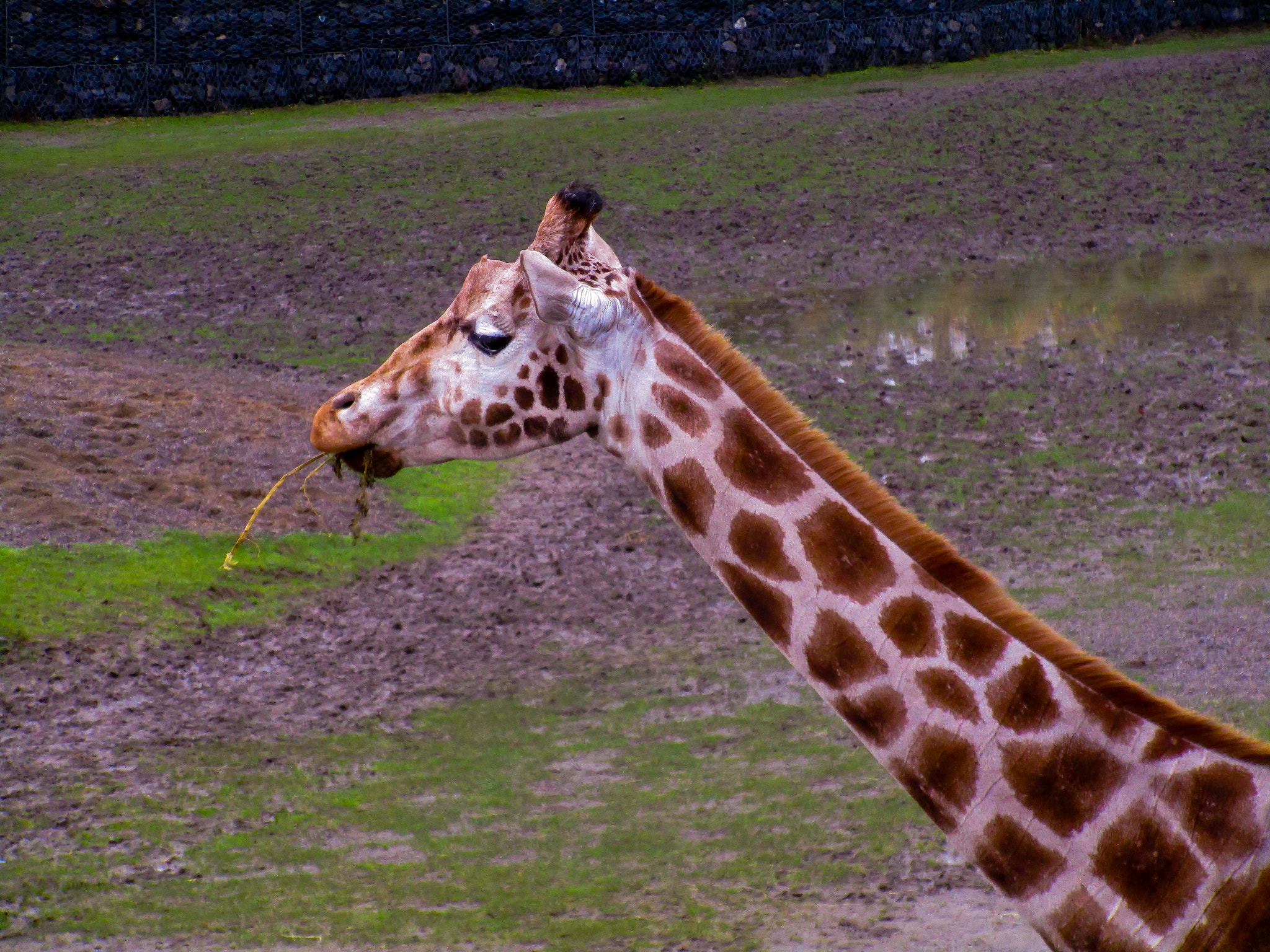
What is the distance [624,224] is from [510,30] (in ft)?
25.5

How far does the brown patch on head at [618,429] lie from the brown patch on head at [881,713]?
0.74m

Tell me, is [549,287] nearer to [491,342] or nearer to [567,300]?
[567,300]

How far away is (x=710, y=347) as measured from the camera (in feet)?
10.6

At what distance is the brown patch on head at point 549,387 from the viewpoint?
3.26 metres

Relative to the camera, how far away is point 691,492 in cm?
320

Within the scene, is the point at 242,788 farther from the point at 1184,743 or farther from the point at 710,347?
the point at 1184,743

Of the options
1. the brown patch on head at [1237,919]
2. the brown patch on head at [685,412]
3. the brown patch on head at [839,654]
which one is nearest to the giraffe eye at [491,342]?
the brown patch on head at [685,412]

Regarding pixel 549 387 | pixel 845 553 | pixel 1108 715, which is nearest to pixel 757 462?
pixel 845 553

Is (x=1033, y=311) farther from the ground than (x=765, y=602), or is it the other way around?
(x=765, y=602)

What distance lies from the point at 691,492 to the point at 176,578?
18.3ft

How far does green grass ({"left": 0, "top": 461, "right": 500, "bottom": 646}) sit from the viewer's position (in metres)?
7.58

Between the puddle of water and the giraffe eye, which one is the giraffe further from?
the puddle of water

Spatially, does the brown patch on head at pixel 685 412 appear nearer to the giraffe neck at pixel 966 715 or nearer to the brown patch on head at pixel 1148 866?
the giraffe neck at pixel 966 715

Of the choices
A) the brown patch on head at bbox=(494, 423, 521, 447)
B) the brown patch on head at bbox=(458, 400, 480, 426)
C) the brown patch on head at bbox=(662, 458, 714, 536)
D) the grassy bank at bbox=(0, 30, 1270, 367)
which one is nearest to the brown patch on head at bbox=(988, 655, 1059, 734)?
the brown patch on head at bbox=(662, 458, 714, 536)
